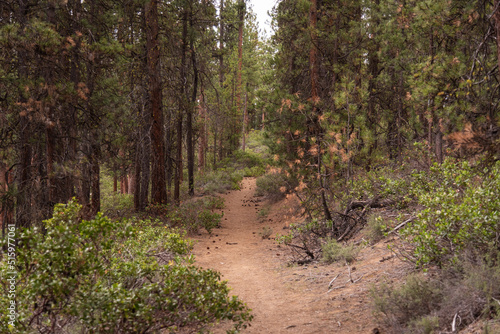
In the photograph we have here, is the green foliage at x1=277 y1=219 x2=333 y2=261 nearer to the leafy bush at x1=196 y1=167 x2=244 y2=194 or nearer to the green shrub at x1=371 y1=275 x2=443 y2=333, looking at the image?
the green shrub at x1=371 y1=275 x2=443 y2=333

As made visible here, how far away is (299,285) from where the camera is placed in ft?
21.0

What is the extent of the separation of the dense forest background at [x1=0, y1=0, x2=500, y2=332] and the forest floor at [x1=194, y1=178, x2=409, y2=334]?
685 mm

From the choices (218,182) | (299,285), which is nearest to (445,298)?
(299,285)

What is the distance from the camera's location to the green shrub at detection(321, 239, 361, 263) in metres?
6.84

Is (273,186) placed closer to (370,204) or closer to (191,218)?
(191,218)

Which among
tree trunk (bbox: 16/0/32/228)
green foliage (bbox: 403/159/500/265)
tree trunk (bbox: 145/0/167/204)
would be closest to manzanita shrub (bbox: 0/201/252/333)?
green foliage (bbox: 403/159/500/265)

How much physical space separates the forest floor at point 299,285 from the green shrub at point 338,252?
163 mm

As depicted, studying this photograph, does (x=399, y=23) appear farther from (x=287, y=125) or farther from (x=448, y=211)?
(x=448, y=211)

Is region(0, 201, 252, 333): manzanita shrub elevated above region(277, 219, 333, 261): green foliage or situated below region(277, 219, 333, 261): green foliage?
above

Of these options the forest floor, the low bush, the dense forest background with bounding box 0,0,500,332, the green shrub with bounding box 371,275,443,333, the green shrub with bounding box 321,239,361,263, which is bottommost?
the low bush

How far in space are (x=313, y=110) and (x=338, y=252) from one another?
543 cm

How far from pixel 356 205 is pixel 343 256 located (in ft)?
6.88

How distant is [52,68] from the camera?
25.3 ft

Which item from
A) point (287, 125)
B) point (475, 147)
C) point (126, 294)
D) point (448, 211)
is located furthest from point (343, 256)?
point (287, 125)
